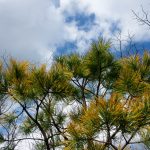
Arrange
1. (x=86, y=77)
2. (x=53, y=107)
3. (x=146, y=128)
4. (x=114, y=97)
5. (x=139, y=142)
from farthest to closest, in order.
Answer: (x=86, y=77)
(x=53, y=107)
(x=139, y=142)
(x=146, y=128)
(x=114, y=97)

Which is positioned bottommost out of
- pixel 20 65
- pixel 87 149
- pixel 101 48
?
pixel 87 149

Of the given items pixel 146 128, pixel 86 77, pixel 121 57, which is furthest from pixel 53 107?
pixel 146 128

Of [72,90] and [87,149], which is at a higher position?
[72,90]

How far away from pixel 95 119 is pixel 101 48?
5.78ft

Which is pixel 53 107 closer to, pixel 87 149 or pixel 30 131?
pixel 30 131

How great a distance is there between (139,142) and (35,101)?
1027mm

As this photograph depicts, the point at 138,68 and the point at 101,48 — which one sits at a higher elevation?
the point at 101,48

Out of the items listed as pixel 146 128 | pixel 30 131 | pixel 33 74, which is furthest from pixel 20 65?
pixel 146 128

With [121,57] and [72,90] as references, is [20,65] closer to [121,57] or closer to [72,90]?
[72,90]

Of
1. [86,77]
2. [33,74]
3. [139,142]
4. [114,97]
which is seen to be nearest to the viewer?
[114,97]

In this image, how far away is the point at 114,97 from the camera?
3.32m

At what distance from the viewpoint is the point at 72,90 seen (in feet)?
16.1

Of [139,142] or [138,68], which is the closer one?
[139,142]

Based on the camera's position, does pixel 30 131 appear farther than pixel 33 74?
Yes
